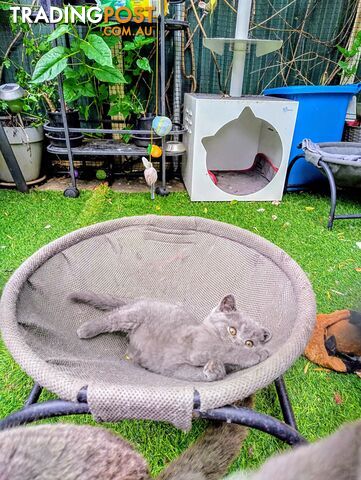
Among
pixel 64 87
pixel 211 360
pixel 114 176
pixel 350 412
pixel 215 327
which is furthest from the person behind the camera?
pixel 114 176

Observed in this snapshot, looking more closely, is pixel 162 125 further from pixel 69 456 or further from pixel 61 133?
pixel 69 456

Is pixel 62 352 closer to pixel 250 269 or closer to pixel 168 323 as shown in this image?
pixel 168 323

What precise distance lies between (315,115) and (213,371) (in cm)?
235

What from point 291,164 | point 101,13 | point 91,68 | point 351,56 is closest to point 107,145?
point 91,68

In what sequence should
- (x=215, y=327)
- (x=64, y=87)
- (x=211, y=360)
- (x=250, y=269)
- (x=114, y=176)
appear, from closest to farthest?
(x=211, y=360), (x=215, y=327), (x=250, y=269), (x=64, y=87), (x=114, y=176)

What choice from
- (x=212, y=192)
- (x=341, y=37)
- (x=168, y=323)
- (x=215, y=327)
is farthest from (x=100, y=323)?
(x=341, y=37)

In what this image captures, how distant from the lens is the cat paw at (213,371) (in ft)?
2.84

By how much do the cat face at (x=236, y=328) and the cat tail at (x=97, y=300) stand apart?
0.35 meters

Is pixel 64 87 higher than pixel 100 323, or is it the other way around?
pixel 64 87

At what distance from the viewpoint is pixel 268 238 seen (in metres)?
2.05

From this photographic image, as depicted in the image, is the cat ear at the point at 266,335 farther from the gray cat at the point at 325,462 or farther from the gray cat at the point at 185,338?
the gray cat at the point at 325,462

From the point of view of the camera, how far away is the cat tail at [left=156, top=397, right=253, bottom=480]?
70cm

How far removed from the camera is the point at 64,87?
238 cm

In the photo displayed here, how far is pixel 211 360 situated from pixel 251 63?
2.89m
